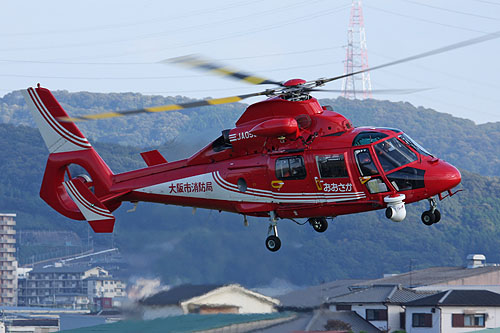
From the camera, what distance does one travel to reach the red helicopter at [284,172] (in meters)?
29.5

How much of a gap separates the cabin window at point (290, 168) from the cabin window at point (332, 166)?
1.89 ft

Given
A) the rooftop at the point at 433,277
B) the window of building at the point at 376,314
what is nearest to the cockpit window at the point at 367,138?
the window of building at the point at 376,314

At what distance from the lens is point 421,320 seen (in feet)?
183

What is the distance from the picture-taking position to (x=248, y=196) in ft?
104

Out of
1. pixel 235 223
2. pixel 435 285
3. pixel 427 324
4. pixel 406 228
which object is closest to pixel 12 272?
pixel 406 228

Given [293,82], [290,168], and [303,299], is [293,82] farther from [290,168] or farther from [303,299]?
[303,299]

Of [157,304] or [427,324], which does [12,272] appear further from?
[157,304]

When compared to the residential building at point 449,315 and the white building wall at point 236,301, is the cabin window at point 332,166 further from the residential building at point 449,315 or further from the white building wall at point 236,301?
the residential building at point 449,315

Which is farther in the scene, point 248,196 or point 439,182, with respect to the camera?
point 248,196

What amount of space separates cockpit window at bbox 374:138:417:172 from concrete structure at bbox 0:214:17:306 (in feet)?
423

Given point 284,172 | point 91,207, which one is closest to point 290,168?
point 284,172

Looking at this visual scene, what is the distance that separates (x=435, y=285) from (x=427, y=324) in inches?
624

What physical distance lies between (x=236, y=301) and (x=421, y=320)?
25.9 meters

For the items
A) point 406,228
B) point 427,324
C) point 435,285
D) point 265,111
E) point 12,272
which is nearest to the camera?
point 265,111
